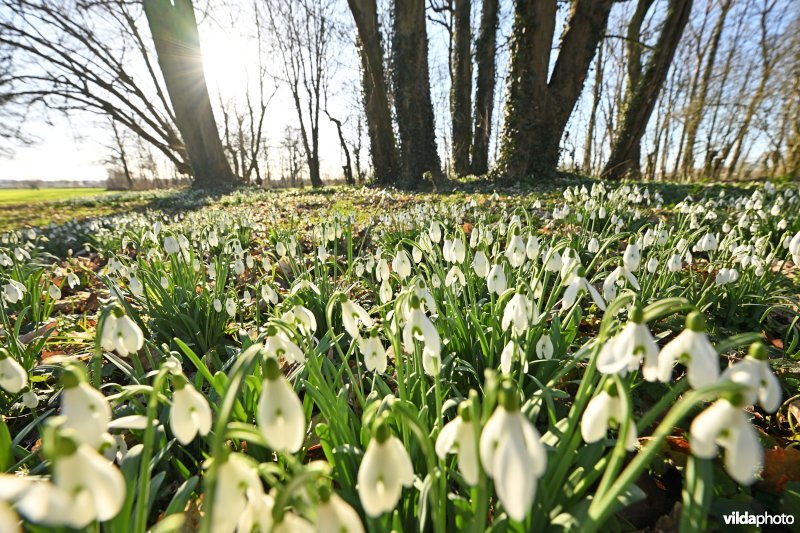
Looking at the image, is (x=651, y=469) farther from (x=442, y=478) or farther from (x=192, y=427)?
(x=192, y=427)

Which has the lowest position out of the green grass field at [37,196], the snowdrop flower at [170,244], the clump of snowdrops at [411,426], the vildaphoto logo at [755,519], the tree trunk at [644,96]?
the vildaphoto logo at [755,519]

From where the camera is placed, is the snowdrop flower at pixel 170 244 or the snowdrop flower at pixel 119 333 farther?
the snowdrop flower at pixel 170 244

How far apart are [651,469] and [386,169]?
39.6ft

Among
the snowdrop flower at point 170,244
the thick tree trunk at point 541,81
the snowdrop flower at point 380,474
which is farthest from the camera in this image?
the thick tree trunk at point 541,81

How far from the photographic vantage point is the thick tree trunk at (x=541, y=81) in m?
8.62

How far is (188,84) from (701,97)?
70.6 ft

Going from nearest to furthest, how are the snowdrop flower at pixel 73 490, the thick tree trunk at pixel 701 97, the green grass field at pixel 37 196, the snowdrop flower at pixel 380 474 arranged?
1. the snowdrop flower at pixel 73 490
2. the snowdrop flower at pixel 380 474
3. the thick tree trunk at pixel 701 97
4. the green grass field at pixel 37 196

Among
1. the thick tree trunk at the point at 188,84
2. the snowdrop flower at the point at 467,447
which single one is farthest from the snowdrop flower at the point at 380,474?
the thick tree trunk at the point at 188,84

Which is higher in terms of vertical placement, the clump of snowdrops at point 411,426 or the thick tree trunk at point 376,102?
the thick tree trunk at point 376,102

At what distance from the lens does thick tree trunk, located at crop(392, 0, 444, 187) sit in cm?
1010

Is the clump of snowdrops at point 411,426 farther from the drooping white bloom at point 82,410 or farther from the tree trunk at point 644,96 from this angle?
the tree trunk at point 644,96

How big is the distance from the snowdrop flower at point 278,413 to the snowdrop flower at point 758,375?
2.43 ft

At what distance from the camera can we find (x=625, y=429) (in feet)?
2.29

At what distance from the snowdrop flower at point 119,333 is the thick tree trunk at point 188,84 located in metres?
17.6
